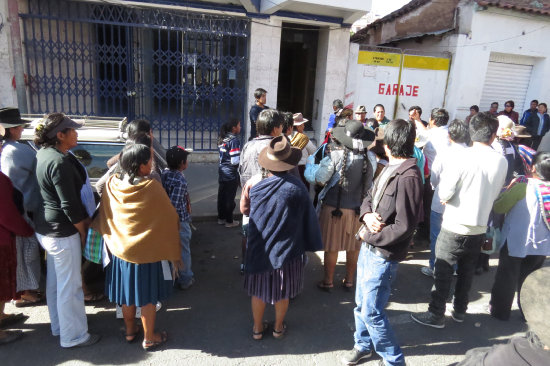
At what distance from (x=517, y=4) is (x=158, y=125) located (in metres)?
9.37

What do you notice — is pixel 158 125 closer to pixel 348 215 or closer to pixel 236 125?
pixel 236 125

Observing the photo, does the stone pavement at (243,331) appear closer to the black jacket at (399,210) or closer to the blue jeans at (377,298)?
the blue jeans at (377,298)

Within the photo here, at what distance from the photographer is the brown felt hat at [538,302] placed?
3.87 ft

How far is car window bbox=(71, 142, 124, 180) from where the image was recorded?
375 cm

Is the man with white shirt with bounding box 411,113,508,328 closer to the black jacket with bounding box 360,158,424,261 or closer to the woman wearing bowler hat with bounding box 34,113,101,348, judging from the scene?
the black jacket with bounding box 360,158,424,261

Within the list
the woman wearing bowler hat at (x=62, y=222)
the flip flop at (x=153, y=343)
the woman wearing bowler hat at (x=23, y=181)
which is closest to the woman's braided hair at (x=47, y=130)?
the woman wearing bowler hat at (x=62, y=222)

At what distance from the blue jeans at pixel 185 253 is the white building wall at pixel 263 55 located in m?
4.80

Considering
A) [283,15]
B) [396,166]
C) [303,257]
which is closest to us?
[396,166]

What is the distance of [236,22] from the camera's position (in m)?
7.75

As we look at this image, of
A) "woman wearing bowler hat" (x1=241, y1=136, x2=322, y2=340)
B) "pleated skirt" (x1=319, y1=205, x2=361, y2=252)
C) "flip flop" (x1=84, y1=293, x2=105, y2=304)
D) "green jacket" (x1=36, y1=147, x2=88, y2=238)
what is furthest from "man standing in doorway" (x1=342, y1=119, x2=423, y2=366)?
"flip flop" (x1=84, y1=293, x2=105, y2=304)

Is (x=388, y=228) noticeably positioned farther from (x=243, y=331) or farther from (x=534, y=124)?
(x=534, y=124)

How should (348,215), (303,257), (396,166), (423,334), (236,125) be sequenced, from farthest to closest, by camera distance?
(236,125), (348,215), (423,334), (303,257), (396,166)

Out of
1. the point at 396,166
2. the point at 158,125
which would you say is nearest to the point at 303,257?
the point at 396,166

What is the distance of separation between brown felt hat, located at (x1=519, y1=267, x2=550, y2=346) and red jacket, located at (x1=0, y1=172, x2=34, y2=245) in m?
3.06
